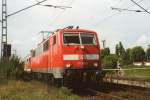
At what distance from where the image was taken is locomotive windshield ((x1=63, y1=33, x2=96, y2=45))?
807 inches

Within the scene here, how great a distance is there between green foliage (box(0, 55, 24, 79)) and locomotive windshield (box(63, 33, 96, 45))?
→ 10.3 meters

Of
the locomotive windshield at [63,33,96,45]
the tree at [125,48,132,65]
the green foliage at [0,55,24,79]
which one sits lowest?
the green foliage at [0,55,24,79]

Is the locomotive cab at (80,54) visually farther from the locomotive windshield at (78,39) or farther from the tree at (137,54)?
the tree at (137,54)

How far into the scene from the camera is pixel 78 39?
67.7ft

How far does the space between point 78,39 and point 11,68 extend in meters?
11.7

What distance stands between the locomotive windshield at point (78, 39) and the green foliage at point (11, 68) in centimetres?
1026

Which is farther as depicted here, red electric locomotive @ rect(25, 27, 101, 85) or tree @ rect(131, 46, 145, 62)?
tree @ rect(131, 46, 145, 62)

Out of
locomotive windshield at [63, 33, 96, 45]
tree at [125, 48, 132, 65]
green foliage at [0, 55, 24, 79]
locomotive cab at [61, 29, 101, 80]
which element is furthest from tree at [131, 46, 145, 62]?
locomotive cab at [61, 29, 101, 80]

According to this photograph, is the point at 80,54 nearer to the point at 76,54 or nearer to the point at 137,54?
the point at 76,54

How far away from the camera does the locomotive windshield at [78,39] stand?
20500 mm

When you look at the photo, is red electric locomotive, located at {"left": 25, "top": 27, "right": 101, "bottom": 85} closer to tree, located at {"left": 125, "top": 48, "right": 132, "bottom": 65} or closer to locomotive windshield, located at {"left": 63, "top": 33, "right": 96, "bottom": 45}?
locomotive windshield, located at {"left": 63, "top": 33, "right": 96, "bottom": 45}

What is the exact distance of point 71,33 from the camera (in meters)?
20.8

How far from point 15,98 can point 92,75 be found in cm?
496

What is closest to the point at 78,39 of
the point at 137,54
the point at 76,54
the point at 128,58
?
the point at 76,54
